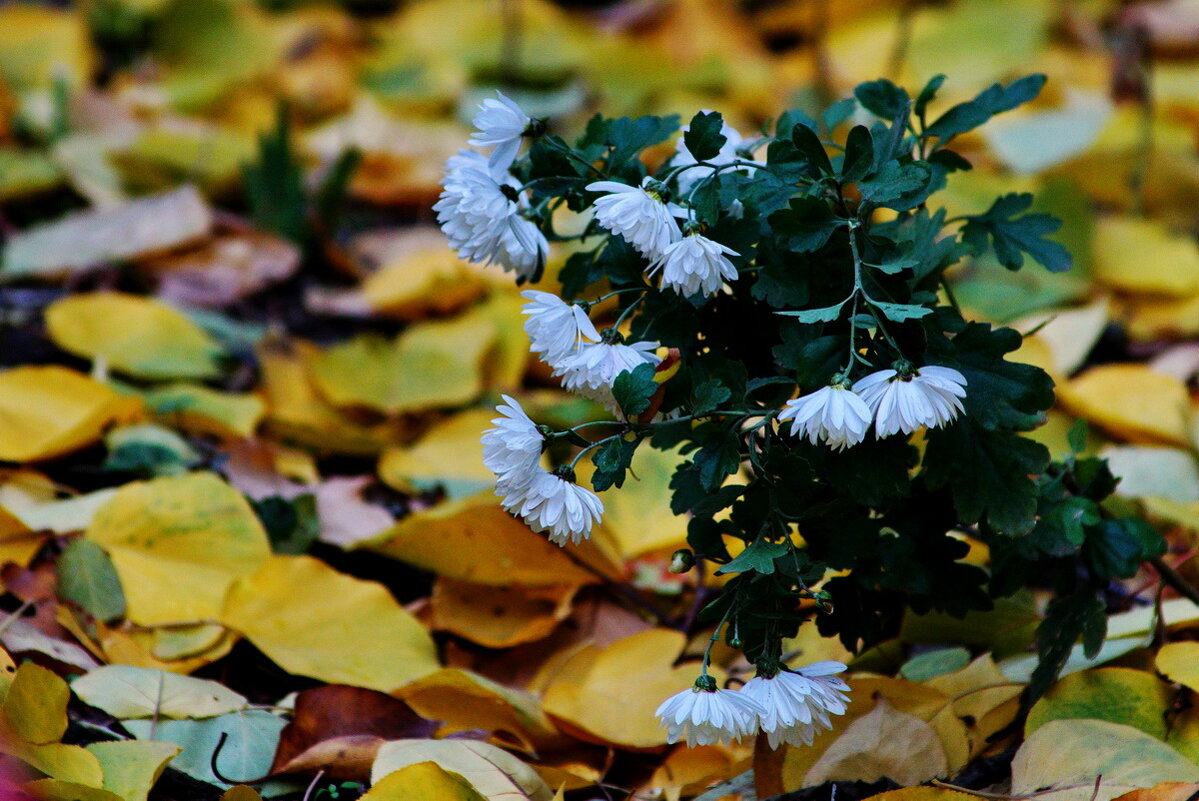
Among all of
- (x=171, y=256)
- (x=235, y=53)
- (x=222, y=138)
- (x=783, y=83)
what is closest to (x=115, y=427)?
(x=171, y=256)

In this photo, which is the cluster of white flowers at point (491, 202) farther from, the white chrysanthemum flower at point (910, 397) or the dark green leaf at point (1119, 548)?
the dark green leaf at point (1119, 548)

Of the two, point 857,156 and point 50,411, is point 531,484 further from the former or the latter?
point 50,411

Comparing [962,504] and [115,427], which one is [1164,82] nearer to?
[962,504]

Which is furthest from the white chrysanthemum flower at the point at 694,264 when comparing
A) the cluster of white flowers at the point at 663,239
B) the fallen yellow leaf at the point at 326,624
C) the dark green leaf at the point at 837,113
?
the fallen yellow leaf at the point at 326,624

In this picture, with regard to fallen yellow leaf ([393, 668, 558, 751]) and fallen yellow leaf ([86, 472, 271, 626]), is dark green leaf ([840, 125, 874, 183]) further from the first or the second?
fallen yellow leaf ([86, 472, 271, 626])

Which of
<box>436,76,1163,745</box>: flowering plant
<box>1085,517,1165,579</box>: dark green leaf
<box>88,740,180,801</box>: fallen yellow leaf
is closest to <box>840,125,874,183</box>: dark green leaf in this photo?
<box>436,76,1163,745</box>: flowering plant

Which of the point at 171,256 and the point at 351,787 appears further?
the point at 171,256

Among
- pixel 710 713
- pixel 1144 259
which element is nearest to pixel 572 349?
pixel 710 713
